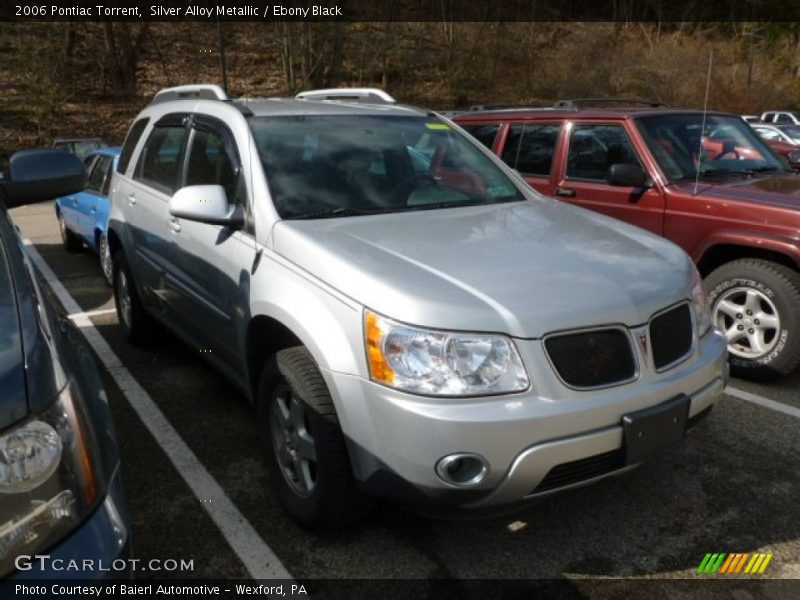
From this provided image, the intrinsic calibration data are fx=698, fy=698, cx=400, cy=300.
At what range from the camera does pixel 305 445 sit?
2.82 meters

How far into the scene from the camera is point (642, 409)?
101 inches

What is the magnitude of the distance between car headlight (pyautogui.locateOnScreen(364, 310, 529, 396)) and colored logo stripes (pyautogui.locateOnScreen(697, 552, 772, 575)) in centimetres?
114

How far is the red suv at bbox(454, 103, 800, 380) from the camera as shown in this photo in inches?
174

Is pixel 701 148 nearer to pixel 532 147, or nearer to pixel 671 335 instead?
pixel 532 147

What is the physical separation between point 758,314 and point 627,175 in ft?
4.25

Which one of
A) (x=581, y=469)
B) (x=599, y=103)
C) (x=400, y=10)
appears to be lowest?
(x=581, y=469)

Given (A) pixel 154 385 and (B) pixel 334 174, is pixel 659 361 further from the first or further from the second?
(A) pixel 154 385

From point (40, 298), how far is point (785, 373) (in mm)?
4284

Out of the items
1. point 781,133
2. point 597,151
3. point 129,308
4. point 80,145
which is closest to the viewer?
point 129,308

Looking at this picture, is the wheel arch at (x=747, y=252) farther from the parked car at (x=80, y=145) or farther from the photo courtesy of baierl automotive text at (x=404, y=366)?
the parked car at (x=80, y=145)

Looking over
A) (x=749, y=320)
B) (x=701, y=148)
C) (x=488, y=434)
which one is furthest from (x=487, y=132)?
(x=488, y=434)

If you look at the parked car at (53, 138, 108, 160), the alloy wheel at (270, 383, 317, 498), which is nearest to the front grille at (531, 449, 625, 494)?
the alloy wheel at (270, 383, 317, 498)

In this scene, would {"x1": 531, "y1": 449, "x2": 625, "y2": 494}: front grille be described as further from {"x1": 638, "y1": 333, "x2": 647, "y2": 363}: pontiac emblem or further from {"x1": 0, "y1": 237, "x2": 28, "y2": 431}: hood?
{"x1": 0, "y1": 237, "x2": 28, "y2": 431}: hood

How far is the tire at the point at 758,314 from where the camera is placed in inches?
172
